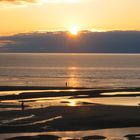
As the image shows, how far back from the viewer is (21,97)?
206 feet

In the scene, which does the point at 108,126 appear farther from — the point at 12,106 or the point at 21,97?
the point at 21,97

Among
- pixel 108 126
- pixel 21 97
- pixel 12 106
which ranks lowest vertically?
pixel 108 126

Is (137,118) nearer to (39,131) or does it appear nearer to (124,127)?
(124,127)

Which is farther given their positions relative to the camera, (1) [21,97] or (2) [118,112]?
(1) [21,97]

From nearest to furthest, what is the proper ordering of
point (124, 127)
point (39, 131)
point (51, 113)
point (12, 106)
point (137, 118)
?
point (39, 131) < point (124, 127) < point (137, 118) < point (51, 113) < point (12, 106)

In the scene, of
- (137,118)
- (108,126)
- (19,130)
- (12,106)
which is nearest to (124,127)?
(108,126)

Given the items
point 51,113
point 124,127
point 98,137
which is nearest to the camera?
point 98,137

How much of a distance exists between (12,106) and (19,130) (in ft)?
57.1

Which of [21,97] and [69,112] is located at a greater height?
[21,97]

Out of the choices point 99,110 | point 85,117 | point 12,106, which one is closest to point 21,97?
point 12,106

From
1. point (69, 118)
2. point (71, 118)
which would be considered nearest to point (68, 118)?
point (69, 118)

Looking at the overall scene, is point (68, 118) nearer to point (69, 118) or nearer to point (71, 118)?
point (69, 118)

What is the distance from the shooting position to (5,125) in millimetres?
34719

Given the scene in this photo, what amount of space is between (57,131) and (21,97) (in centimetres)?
3005
